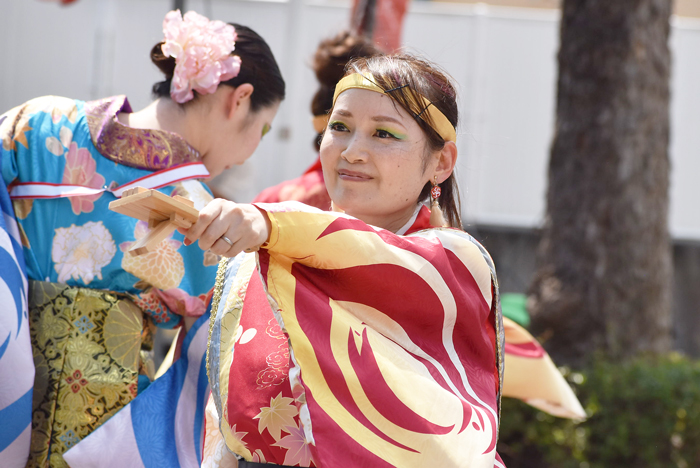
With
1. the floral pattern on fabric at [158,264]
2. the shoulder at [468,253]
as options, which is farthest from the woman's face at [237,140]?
the shoulder at [468,253]

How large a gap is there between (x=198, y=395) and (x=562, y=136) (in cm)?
306

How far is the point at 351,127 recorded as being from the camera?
158 cm

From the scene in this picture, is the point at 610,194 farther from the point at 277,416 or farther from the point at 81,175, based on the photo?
the point at 277,416

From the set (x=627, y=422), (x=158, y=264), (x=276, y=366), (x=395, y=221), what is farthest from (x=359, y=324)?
(x=627, y=422)

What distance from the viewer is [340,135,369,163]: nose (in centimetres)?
152

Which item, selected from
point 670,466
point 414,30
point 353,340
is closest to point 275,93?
point 353,340

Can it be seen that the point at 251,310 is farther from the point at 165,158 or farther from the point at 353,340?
the point at 165,158

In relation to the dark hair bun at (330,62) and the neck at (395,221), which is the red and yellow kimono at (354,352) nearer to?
the neck at (395,221)

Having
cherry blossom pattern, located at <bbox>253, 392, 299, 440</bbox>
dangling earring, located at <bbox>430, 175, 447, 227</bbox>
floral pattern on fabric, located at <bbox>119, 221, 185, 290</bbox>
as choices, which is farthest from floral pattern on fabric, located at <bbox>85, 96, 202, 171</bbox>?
cherry blossom pattern, located at <bbox>253, 392, 299, 440</bbox>

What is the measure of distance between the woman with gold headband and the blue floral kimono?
41 cm

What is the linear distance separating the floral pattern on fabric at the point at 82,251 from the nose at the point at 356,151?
72 cm

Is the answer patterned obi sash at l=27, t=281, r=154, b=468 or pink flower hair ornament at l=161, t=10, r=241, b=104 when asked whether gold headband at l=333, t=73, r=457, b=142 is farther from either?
patterned obi sash at l=27, t=281, r=154, b=468

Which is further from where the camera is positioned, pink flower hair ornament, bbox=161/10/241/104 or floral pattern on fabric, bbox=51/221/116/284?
pink flower hair ornament, bbox=161/10/241/104

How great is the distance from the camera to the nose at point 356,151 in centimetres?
152
